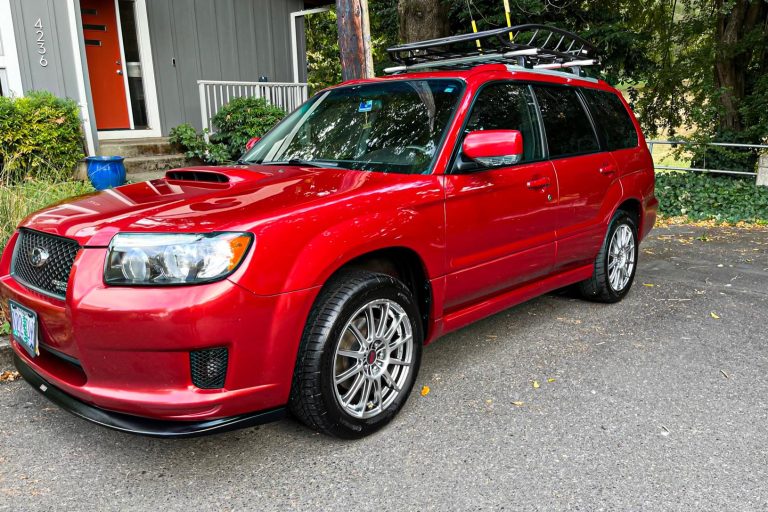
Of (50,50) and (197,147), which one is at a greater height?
(50,50)

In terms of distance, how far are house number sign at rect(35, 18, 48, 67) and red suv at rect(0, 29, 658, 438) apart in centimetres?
610

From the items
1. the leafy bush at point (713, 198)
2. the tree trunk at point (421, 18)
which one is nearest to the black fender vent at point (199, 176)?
the tree trunk at point (421, 18)

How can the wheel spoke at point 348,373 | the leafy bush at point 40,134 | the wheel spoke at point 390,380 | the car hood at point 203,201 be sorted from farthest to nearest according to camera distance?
the leafy bush at point 40,134 → the wheel spoke at point 390,380 → the wheel spoke at point 348,373 → the car hood at point 203,201

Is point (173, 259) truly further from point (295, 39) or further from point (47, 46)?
point (295, 39)

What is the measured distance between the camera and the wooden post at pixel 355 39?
5.95 metres

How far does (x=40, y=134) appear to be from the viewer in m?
7.98

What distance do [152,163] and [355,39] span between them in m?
4.81

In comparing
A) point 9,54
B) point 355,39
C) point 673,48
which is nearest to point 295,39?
point 9,54

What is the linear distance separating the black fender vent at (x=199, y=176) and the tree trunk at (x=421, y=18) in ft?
22.9

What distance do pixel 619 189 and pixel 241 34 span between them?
8724mm

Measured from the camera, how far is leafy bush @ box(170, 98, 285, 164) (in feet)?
33.1

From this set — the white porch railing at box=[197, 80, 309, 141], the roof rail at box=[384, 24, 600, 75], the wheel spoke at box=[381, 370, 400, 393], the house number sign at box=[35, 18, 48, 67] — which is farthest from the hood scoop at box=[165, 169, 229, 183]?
the white porch railing at box=[197, 80, 309, 141]

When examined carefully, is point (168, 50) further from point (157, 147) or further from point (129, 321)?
point (129, 321)

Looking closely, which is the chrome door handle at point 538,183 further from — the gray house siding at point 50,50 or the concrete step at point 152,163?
the gray house siding at point 50,50
